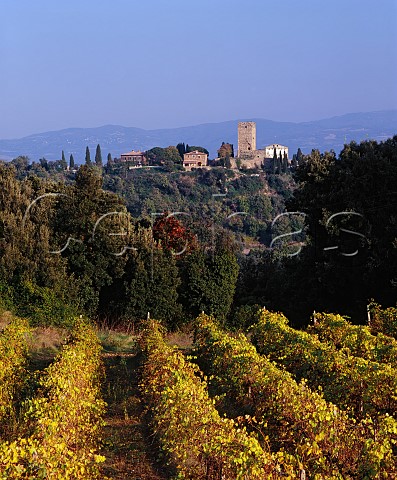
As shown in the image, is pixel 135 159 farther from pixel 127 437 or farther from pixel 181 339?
pixel 127 437

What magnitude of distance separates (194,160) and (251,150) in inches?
1002

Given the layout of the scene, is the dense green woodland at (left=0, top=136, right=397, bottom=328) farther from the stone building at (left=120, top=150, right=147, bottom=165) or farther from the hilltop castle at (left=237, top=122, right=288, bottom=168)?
the stone building at (left=120, top=150, right=147, bottom=165)

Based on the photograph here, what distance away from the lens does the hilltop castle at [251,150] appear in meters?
110

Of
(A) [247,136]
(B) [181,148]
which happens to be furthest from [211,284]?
(A) [247,136]

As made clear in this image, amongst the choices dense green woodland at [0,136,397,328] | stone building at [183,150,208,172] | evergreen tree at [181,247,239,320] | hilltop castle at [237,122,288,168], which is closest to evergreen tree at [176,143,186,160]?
hilltop castle at [237,122,288,168]

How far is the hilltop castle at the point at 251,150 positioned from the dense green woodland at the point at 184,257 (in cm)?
7750

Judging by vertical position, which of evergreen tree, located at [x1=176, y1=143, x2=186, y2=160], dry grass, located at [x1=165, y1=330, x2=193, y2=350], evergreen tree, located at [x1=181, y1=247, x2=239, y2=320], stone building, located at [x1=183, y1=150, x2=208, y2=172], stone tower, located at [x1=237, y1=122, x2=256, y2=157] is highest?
stone tower, located at [x1=237, y1=122, x2=256, y2=157]

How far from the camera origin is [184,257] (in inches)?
975

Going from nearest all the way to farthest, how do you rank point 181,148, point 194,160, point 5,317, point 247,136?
point 5,317
point 194,160
point 181,148
point 247,136

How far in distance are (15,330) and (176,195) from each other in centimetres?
6158

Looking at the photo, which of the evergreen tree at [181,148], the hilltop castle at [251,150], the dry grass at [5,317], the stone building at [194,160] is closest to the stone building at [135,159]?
the evergreen tree at [181,148]

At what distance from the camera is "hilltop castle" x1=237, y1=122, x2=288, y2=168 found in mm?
109562

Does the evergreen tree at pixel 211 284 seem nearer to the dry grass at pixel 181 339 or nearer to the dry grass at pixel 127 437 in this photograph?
the dry grass at pixel 181 339

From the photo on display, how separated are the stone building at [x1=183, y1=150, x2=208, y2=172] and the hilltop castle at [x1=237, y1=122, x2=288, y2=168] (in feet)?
21.2
